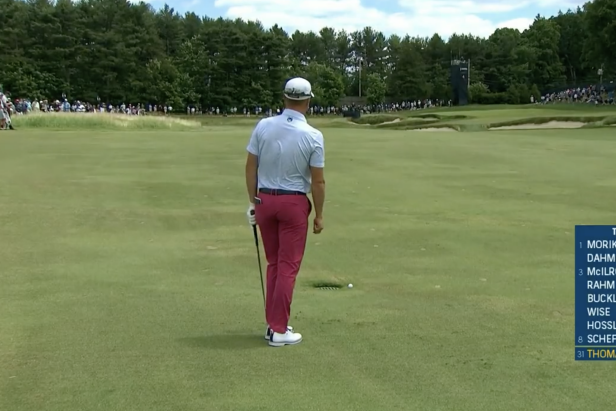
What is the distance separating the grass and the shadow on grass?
2 centimetres

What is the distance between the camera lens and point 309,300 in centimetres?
700

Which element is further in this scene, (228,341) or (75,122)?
(75,122)

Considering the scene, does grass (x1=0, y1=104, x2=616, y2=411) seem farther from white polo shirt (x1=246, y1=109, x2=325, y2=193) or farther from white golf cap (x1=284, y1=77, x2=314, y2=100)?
white golf cap (x1=284, y1=77, x2=314, y2=100)

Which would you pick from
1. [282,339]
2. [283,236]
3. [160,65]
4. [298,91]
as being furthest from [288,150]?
[160,65]

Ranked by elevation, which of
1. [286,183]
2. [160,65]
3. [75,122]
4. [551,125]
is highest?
[160,65]

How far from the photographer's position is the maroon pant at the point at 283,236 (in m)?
5.53

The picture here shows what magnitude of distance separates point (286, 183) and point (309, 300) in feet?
5.98

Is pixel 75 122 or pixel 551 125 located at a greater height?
pixel 75 122

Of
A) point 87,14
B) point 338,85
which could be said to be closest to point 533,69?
point 338,85

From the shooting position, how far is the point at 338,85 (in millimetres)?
111562

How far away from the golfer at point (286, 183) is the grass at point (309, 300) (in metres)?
0.42

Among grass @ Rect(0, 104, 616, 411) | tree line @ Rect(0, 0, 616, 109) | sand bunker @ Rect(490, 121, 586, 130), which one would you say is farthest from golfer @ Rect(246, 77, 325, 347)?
tree line @ Rect(0, 0, 616, 109)

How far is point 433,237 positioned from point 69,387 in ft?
20.4
